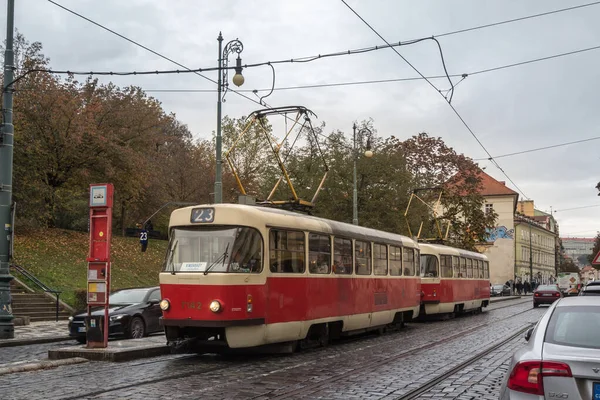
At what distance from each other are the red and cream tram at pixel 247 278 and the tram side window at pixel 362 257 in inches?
55.3

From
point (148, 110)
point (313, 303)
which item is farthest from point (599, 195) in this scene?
point (148, 110)

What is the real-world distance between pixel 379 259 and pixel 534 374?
1398 cm

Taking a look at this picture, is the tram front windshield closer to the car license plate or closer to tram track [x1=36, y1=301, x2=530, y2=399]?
tram track [x1=36, y1=301, x2=530, y2=399]

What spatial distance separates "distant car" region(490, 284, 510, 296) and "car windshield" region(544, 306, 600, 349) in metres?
62.4

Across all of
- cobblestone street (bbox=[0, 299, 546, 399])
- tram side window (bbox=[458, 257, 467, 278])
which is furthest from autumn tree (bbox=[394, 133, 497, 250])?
cobblestone street (bbox=[0, 299, 546, 399])

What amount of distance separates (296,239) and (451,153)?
3803 centimetres

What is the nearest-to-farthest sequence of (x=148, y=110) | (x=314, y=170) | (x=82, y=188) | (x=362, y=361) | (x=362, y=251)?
1. (x=362, y=361)
2. (x=362, y=251)
3. (x=314, y=170)
4. (x=82, y=188)
5. (x=148, y=110)

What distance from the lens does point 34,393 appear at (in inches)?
352

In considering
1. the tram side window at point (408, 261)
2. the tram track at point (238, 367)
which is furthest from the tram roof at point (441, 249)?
the tram track at point (238, 367)

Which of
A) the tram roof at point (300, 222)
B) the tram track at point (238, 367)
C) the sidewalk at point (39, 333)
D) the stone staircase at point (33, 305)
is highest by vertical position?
the tram roof at point (300, 222)

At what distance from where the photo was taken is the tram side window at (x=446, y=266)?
27141mm

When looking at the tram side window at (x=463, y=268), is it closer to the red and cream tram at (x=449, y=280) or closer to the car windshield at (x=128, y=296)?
the red and cream tram at (x=449, y=280)

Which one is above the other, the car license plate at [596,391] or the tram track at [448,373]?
the car license plate at [596,391]

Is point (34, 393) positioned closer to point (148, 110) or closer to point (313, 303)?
point (313, 303)
